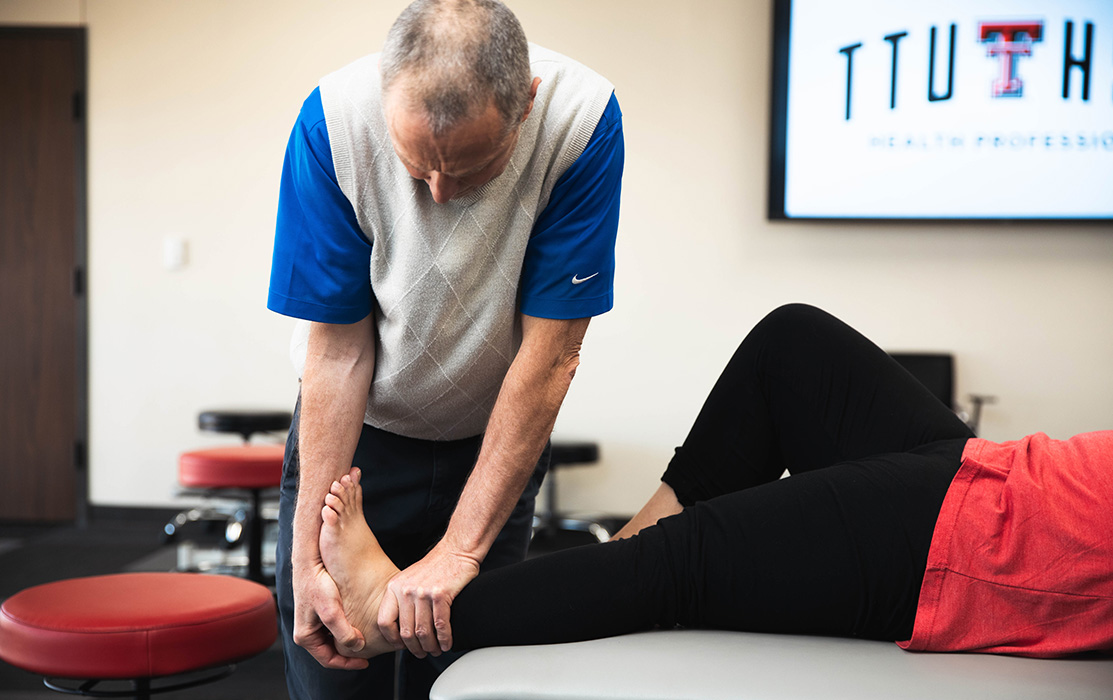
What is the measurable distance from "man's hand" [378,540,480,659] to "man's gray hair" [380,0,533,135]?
0.46 metres

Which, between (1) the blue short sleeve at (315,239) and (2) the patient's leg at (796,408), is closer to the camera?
(1) the blue short sleeve at (315,239)

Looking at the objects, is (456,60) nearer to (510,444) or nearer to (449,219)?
(449,219)

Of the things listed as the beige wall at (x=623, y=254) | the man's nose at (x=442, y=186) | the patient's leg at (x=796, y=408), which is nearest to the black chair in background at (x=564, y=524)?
the beige wall at (x=623, y=254)

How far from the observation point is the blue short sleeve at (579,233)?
0.91m

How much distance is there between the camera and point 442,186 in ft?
2.63

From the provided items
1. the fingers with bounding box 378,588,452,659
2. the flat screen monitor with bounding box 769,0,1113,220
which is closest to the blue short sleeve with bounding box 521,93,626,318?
the fingers with bounding box 378,588,452,659

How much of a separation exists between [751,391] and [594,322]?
7.50 feet

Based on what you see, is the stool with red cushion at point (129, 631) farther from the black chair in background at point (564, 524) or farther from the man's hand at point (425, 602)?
the black chair in background at point (564, 524)

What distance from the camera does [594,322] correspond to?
339 centimetres

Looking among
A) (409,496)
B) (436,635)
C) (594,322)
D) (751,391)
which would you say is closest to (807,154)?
(594,322)

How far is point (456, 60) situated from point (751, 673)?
0.60m

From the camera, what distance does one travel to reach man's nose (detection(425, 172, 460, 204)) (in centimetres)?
79

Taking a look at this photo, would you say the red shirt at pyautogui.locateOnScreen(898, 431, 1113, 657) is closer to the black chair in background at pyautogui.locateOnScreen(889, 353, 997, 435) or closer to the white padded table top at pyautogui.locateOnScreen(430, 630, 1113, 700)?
the white padded table top at pyautogui.locateOnScreen(430, 630, 1113, 700)

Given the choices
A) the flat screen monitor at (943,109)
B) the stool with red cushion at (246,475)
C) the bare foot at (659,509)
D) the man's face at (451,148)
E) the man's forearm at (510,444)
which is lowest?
the stool with red cushion at (246,475)
